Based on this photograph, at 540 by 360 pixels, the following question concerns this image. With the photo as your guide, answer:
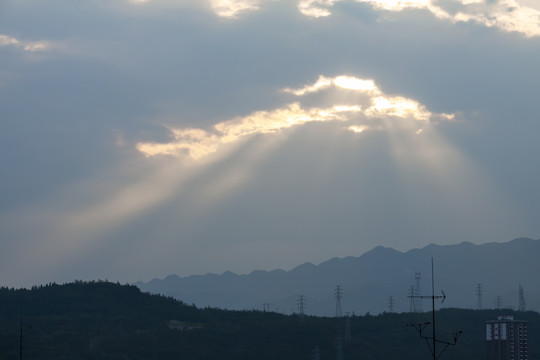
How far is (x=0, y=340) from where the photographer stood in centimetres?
19938

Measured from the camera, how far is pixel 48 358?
197000 millimetres

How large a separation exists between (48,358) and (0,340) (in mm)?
12184
